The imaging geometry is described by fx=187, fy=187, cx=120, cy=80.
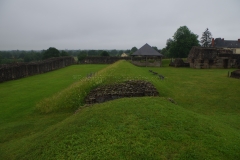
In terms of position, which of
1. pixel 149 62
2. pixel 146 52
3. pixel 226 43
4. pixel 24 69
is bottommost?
pixel 24 69

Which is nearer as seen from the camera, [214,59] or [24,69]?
[24,69]

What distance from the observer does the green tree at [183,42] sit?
46.3m

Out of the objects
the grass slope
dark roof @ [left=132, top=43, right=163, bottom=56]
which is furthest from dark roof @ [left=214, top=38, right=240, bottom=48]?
the grass slope

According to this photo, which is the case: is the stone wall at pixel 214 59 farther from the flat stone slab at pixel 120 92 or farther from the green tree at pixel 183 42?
the flat stone slab at pixel 120 92

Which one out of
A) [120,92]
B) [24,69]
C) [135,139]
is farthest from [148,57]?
[135,139]

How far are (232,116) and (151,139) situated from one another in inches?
191

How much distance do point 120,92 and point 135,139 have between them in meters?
4.41

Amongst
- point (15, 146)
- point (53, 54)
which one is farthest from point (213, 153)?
point (53, 54)

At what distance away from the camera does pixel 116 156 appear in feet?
12.6

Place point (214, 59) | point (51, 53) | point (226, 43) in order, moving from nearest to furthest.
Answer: point (214, 59) → point (226, 43) → point (51, 53)

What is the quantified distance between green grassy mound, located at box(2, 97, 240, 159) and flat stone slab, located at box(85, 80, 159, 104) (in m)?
2.76

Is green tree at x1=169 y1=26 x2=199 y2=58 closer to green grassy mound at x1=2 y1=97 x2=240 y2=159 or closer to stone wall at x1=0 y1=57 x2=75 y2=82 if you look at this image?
stone wall at x1=0 y1=57 x2=75 y2=82

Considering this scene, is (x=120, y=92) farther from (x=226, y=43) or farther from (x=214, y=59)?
(x=226, y=43)

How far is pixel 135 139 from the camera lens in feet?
14.2
